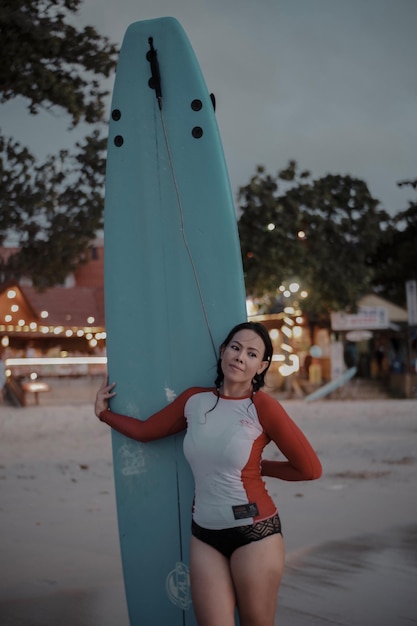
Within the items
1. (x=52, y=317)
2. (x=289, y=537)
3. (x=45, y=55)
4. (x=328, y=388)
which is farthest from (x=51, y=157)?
(x=52, y=317)

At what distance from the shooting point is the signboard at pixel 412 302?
70.7 feet

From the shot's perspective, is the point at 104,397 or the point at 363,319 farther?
the point at 363,319

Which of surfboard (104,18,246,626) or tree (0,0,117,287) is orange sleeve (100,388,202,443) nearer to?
surfboard (104,18,246,626)

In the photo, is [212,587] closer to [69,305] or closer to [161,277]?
[161,277]

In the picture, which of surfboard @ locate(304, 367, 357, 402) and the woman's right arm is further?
surfboard @ locate(304, 367, 357, 402)

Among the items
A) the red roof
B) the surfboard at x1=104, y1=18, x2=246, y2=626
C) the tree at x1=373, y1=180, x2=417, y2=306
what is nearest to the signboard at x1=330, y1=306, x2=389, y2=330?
the tree at x1=373, y1=180, x2=417, y2=306

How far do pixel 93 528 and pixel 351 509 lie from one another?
6.19ft

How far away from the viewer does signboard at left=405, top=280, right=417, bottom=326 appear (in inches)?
848

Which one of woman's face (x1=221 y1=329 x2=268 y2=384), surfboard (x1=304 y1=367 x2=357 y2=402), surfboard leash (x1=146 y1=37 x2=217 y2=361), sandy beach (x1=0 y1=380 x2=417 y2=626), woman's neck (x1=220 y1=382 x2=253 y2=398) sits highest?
surfboard leash (x1=146 y1=37 x2=217 y2=361)

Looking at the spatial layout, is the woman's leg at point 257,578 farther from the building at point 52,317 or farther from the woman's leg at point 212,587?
the building at point 52,317

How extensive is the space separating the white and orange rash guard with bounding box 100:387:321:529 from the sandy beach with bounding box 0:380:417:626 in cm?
120

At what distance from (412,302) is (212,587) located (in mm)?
20719

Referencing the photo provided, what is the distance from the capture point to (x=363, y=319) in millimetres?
22734

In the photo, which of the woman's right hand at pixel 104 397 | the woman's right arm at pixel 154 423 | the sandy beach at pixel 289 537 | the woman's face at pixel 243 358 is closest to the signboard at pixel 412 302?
the sandy beach at pixel 289 537
